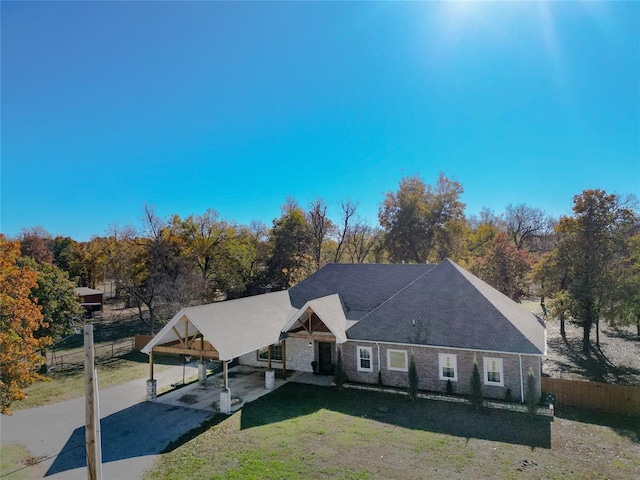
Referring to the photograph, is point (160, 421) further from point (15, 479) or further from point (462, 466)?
point (462, 466)

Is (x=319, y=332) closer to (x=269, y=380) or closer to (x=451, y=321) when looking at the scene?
(x=269, y=380)

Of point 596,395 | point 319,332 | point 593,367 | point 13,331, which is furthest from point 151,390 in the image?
point 593,367

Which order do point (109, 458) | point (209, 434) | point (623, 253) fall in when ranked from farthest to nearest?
point (623, 253), point (209, 434), point (109, 458)

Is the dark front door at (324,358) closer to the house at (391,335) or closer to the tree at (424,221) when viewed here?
the house at (391,335)

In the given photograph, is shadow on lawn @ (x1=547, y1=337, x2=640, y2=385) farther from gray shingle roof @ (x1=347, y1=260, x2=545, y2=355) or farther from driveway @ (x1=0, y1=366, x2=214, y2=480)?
driveway @ (x1=0, y1=366, x2=214, y2=480)

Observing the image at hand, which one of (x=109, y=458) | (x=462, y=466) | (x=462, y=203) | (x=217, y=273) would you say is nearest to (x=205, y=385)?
(x=109, y=458)

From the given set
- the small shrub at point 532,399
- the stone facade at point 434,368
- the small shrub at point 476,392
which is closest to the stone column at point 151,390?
the stone facade at point 434,368

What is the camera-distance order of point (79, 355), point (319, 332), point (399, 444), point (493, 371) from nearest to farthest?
point (399, 444) < point (493, 371) < point (319, 332) < point (79, 355)
